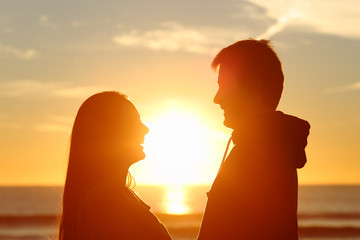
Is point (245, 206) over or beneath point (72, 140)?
beneath

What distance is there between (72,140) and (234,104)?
133 cm

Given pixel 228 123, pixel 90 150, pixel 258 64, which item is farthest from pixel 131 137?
pixel 258 64

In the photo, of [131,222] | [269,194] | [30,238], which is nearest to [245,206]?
[269,194]

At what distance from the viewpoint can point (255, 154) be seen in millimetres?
2900

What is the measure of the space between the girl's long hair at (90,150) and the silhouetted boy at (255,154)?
104cm

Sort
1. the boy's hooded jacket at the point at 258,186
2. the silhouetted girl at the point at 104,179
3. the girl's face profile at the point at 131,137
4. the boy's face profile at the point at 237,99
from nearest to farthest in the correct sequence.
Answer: the boy's hooded jacket at the point at 258,186, the boy's face profile at the point at 237,99, the silhouetted girl at the point at 104,179, the girl's face profile at the point at 131,137

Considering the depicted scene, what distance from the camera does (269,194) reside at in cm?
291

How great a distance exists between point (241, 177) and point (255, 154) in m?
0.15

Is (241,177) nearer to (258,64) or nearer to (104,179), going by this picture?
(258,64)

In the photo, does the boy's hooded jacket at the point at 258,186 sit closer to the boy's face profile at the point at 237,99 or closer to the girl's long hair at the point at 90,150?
the boy's face profile at the point at 237,99

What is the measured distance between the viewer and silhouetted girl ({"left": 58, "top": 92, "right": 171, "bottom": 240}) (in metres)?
3.59

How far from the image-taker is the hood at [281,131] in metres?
2.95

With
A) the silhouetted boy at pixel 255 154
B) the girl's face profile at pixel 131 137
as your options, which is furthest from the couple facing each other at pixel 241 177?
the girl's face profile at pixel 131 137

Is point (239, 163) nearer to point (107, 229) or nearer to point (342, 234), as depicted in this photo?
point (107, 229)
